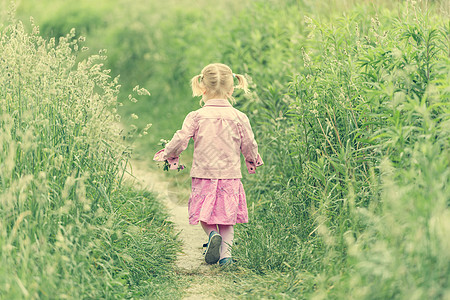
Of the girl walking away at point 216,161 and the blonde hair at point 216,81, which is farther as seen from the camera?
the blonde hair at point 216,81

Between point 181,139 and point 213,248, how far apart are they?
911 millimetres

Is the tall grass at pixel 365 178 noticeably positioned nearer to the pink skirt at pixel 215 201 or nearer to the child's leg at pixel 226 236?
the child's leg at pixel 226 236

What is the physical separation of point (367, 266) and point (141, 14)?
32.1 ft

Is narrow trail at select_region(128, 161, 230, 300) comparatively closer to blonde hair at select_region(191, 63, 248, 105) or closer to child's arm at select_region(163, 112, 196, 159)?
child's arm at select_region(163, 112, 196, 159)

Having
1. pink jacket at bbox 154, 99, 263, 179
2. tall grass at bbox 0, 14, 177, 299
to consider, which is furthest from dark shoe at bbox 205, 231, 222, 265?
pink jacket at bbox 154, 99, 263, 179

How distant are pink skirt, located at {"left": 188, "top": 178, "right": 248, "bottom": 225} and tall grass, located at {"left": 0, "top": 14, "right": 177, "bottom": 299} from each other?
0.41m

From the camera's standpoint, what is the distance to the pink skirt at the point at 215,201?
4.54 m

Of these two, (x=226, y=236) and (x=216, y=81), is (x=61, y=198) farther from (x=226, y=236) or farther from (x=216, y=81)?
(x=216, y=81)

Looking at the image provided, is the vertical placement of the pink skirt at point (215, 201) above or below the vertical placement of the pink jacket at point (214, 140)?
below

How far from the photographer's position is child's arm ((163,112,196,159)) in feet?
15.1

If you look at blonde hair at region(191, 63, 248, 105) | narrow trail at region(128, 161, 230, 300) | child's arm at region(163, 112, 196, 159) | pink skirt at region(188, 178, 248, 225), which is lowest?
narrow trail at region(128, 161, 230, 300)

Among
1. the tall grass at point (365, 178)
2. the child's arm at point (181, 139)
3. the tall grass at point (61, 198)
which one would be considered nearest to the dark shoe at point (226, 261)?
the tall grass at point (365, 178)

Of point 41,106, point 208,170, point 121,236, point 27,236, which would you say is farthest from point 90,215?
point 208,170

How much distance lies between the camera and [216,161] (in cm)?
458
